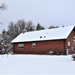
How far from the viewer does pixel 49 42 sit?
125 ft

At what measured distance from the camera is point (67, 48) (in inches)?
1431

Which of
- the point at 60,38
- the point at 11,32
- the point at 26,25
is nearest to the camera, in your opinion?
the point at 60,38

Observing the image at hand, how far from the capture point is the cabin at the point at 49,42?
3634 cm

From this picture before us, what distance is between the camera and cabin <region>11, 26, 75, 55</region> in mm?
36344

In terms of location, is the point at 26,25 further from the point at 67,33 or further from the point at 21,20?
the point at 67,33

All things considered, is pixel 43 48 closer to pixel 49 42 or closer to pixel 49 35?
pixel 49 42

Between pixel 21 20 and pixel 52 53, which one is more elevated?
pixel 21 20

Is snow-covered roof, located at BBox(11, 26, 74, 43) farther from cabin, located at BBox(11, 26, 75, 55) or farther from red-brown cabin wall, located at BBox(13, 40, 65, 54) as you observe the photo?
red-brown cabin wall, located at BBox(13, 40, 65, 54)

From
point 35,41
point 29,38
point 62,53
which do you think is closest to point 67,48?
point 62,53

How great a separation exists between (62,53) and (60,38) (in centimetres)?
267
